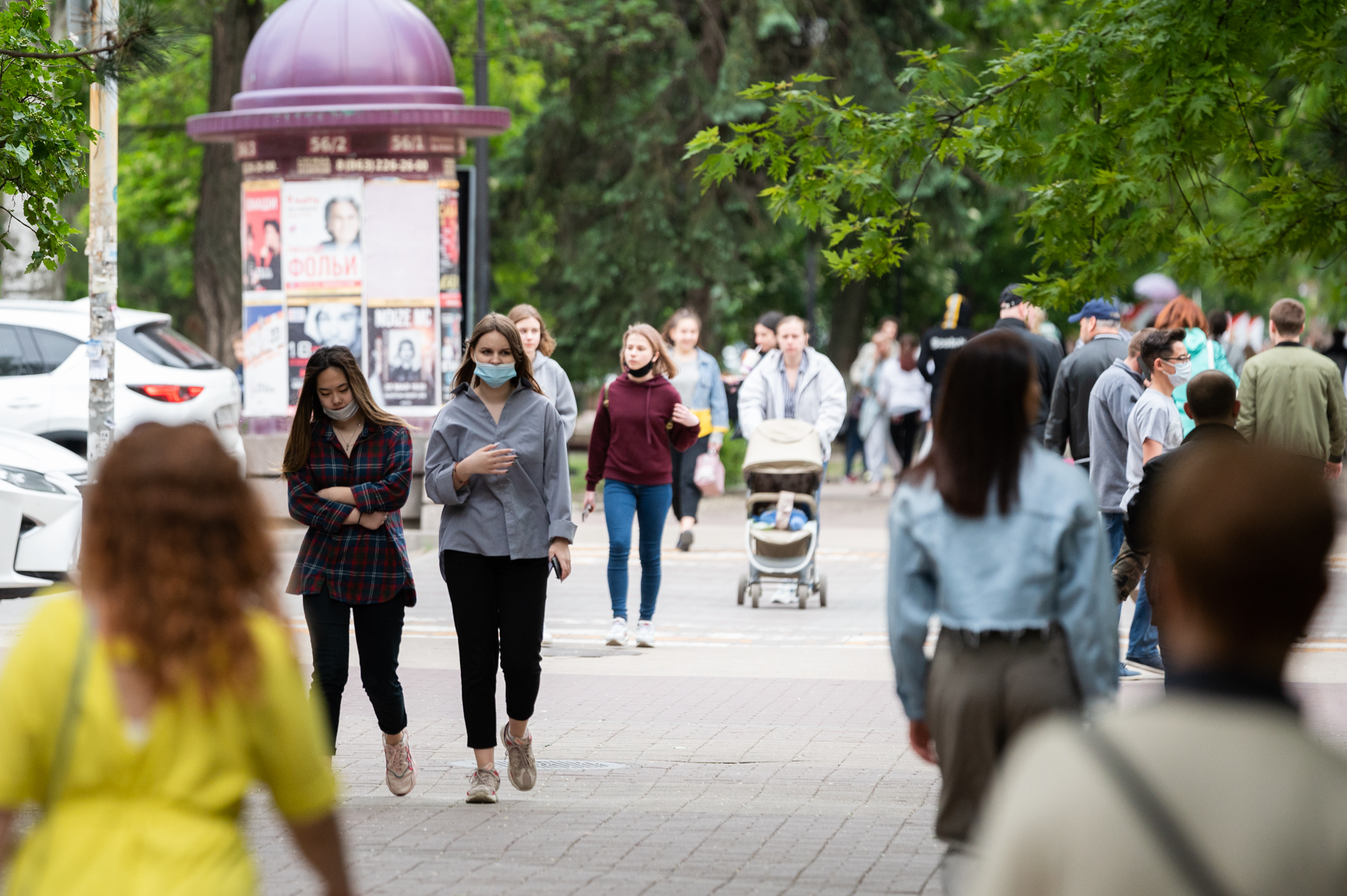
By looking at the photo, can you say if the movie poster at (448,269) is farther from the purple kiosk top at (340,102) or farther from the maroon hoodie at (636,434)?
the maroon hoodie at (636,434)

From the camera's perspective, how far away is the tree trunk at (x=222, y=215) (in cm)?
2141

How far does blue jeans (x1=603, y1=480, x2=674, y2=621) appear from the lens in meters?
10.1

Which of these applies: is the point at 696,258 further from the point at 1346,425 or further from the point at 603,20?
the point at 1346,425

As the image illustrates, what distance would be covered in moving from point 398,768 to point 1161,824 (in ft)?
16.3

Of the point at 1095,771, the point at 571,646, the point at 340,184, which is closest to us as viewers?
the point at 1095,771

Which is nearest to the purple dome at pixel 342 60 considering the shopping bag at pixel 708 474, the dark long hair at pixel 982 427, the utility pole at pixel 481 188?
the shopping bag at pixel 708 474

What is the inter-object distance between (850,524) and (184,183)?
65.4ft

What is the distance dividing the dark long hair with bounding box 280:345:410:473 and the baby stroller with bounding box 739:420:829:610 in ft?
19.3

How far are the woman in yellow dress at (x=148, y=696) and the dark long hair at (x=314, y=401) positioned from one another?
386 centimetres

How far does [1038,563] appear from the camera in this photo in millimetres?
3869

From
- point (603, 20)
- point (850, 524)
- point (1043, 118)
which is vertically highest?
point (603, 20)

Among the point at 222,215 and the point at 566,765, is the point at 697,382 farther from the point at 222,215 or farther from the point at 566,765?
the point at 222,215

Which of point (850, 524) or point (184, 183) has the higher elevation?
point (184, 183)

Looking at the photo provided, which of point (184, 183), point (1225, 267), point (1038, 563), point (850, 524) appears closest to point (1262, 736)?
point (1038, 563)
